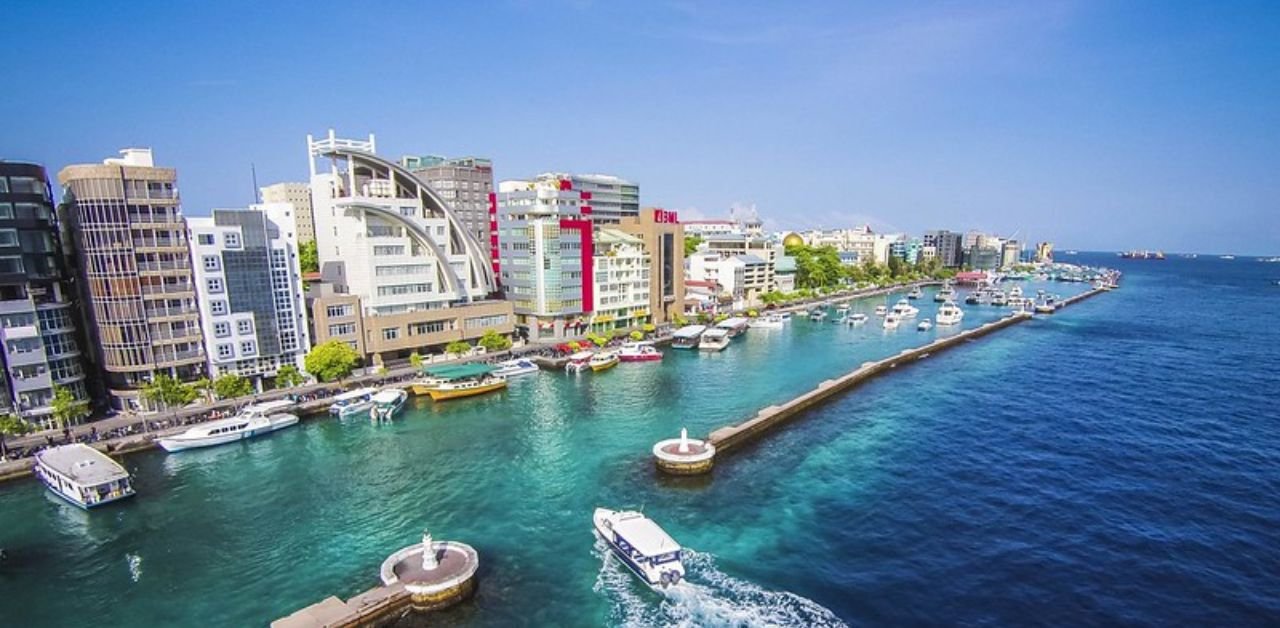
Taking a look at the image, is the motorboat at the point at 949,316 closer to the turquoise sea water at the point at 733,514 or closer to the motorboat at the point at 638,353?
the turquoise sea water at the point at 733,514

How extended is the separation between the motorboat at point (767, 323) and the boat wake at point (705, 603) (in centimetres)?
8991

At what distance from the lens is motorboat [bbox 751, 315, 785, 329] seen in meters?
119

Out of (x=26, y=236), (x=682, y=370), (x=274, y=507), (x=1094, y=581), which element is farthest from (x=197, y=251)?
(x=1094, y=581)

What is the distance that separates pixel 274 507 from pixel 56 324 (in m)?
33.0

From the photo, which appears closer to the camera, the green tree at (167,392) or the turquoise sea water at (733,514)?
the turquoise sea water at (733,514)

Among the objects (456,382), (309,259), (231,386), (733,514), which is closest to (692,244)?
(309,259)

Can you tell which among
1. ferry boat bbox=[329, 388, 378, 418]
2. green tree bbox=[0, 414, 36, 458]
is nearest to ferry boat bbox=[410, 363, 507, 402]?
ferry boat bbox=[329, 388, 378, 418]

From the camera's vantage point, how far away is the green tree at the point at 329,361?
64.9m

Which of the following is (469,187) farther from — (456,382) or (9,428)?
(9,428)

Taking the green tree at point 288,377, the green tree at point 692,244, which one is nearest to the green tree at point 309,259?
Result: the green tree at point 288,377

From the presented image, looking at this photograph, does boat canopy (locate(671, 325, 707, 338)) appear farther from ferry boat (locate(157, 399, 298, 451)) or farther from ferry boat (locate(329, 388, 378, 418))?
ferry boat (locate(157, 399, 298, 451))

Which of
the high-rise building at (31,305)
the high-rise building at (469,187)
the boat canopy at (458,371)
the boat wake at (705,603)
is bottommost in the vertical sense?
the boat wake at (705,603)

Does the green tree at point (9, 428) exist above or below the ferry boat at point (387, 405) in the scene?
above

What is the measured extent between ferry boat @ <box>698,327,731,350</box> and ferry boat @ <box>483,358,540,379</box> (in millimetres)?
30108
